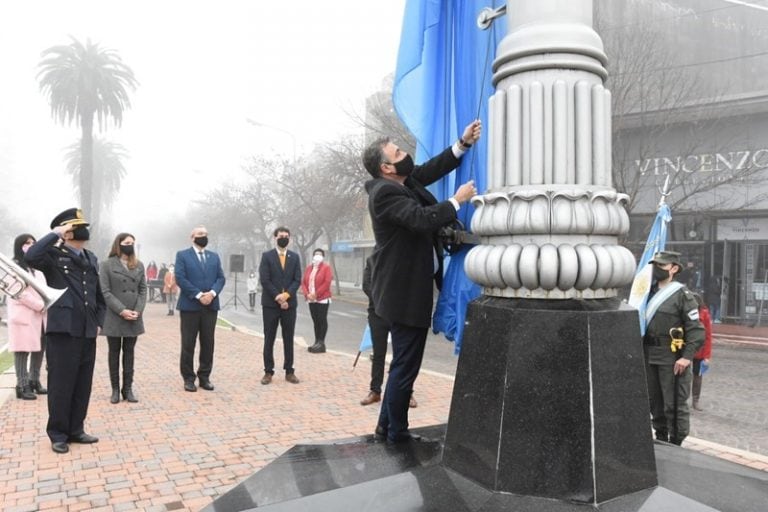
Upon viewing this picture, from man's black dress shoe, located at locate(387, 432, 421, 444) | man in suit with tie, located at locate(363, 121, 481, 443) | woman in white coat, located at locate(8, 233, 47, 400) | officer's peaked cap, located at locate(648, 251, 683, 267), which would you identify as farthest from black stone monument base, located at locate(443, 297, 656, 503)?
woman in white coat, located at locate(8, 233, 47, 400)

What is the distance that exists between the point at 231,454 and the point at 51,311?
1912 mm

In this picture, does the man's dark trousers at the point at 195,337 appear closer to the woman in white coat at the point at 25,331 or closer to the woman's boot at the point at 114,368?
the woman's boot at the point at 114,368

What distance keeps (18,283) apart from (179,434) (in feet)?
7.59

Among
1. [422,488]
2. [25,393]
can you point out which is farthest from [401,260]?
[25,393]

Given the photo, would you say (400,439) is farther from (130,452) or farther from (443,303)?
(130,452)

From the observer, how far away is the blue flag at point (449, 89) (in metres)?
3.54

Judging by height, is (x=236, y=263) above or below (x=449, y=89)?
below

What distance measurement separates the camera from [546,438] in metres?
2.58

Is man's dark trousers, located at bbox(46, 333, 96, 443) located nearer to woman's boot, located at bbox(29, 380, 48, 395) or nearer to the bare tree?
woman's boot, located at bbox(29, 380, 48, 395)

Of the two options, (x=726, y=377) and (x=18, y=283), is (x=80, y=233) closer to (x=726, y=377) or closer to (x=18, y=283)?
(x=18, y=283)

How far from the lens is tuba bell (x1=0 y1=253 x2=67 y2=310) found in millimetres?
4984

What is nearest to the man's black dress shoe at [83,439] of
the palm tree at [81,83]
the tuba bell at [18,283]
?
the tuba bell at [18,283]

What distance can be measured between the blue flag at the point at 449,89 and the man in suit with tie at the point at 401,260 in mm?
194

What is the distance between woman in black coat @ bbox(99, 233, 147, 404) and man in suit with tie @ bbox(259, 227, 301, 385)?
5.53ft
